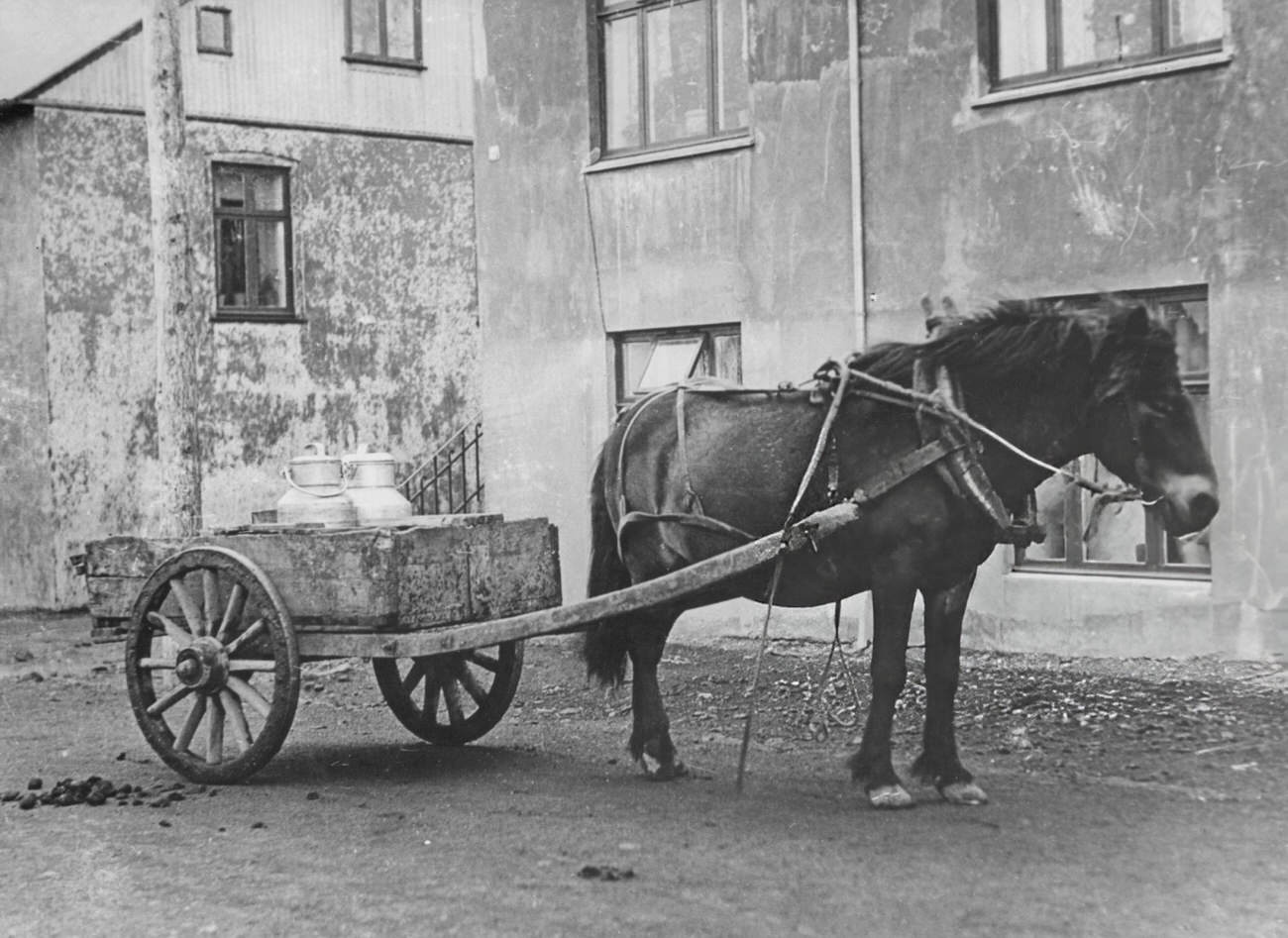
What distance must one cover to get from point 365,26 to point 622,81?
7.27 meters

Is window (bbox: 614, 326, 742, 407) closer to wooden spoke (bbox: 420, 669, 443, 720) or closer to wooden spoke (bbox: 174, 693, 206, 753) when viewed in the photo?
wooden spoke (bbox: 420, 669, 443, 720)

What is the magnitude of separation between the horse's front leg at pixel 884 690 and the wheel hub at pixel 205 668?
2695mm

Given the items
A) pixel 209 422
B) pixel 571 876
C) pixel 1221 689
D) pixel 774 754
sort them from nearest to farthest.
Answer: pixel 571 876 → pixel 774 754 → pixel 1221 689 → pixel 209 422

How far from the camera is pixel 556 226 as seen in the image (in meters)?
12.7

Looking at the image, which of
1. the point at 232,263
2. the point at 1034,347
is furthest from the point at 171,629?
the point at 232,263

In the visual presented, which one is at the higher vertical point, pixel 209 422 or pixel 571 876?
pixel 209 422

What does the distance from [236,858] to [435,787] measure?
135cm

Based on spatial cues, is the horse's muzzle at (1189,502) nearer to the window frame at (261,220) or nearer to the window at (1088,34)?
the window at (1088,34)

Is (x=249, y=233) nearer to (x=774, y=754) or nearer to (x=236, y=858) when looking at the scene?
(x=774, y=754)

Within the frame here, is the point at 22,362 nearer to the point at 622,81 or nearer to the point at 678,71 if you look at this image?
the point at 622,81

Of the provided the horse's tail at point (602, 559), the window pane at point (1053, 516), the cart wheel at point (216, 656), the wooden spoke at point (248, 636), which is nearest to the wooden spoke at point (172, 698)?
the cart wheel at point (216, 656)

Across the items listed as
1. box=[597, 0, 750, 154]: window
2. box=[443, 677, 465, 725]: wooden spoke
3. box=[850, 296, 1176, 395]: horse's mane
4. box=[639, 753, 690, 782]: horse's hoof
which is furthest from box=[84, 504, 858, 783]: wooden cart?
box=[597, 0, 750, 154]: window

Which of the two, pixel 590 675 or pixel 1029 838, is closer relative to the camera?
pixel 1029 838

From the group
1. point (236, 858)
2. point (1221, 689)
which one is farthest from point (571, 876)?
point (1221, 689)
